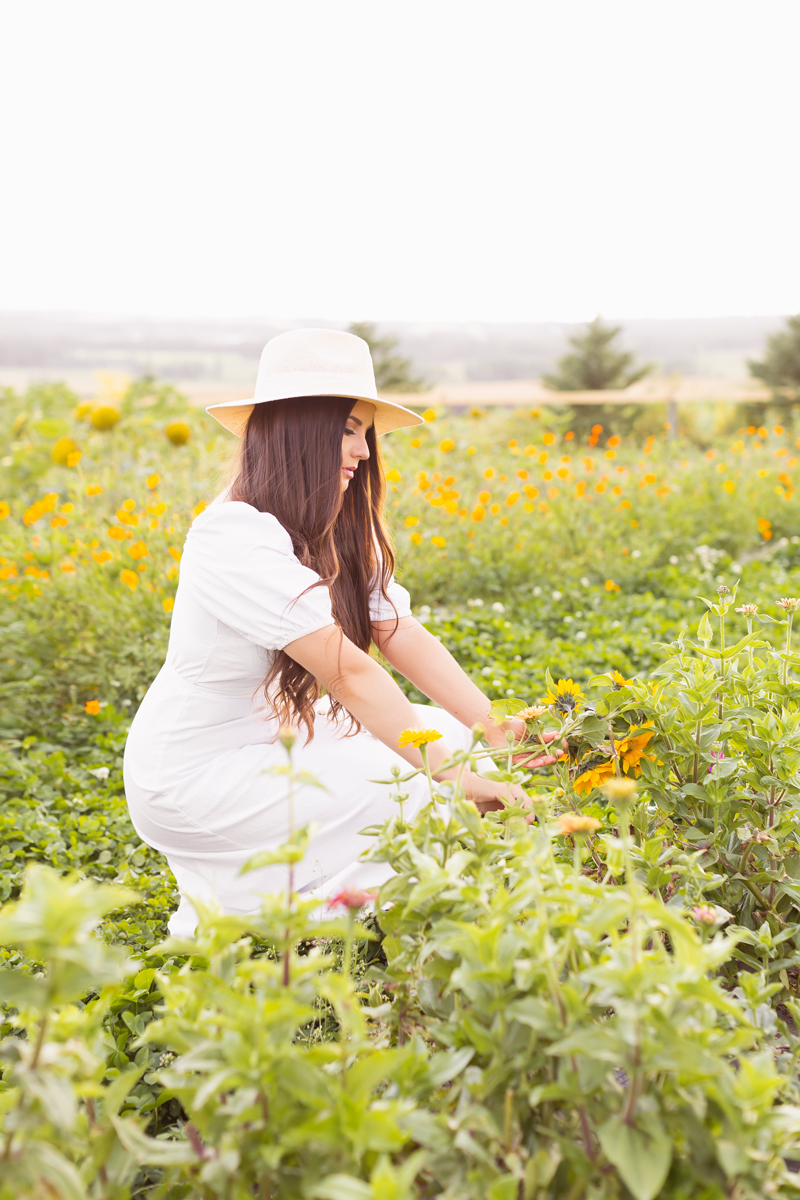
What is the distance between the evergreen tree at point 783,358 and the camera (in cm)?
1370

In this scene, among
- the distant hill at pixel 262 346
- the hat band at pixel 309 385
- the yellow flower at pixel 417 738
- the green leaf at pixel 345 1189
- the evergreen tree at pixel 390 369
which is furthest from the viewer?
the distant hill at pixel 262 346

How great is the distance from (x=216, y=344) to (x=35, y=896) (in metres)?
15.7

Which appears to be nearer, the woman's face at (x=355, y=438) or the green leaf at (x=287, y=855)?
the green leaf at (x=287, y=855)

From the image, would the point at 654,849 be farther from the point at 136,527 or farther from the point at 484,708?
the point at 136,527

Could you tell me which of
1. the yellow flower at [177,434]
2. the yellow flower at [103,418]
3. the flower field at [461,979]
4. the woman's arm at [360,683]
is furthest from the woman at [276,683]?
the yellow flower at [103,418]

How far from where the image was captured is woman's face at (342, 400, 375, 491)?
1.89 metres

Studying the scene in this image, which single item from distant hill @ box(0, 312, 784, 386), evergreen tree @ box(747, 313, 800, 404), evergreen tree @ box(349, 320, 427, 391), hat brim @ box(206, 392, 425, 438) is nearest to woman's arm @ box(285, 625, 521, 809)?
hat brim @ box(206, 392, 425, 438)

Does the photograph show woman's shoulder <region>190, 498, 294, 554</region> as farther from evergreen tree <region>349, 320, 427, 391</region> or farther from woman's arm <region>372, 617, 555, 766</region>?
evergreen tree <region>349, 320, 427, 391</region>

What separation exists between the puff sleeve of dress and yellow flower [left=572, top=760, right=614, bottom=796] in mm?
517

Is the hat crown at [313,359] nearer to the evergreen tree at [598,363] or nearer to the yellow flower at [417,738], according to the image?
the yellow flower at [417,738]

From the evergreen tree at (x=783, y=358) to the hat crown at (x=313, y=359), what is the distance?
13180 millimetres

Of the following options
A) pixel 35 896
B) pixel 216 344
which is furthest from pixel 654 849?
pixel 216 344

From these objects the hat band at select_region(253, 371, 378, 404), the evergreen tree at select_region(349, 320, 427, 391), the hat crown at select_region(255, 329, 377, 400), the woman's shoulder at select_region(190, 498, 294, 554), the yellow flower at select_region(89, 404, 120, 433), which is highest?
the evergreen tree at select_region(349, 320, 427, 391)

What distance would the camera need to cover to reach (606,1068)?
793mm
